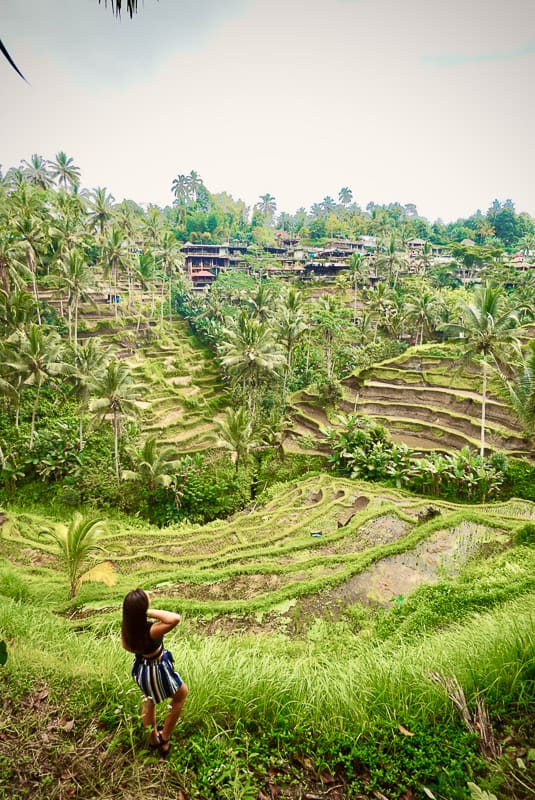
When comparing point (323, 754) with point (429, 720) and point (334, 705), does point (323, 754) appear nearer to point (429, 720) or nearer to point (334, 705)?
point (334, 705)

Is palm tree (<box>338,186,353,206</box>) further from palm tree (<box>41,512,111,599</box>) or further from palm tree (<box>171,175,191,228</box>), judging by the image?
palm tree (<box>41,512,111,599</box>)

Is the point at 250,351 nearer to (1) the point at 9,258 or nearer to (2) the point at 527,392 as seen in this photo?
(2) the point at 527,392

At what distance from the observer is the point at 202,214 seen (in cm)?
Result: 5394

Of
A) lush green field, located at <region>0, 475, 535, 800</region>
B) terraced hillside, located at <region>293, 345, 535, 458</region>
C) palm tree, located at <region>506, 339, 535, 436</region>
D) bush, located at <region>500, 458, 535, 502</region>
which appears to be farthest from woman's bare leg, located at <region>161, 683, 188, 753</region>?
terraced hillside, located at <region>293, 345, 535, 458</region>

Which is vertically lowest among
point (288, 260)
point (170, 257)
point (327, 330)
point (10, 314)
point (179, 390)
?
point (179, 390)

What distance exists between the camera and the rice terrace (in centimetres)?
255

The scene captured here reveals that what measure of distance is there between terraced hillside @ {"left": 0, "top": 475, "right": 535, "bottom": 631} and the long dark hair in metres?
4.86

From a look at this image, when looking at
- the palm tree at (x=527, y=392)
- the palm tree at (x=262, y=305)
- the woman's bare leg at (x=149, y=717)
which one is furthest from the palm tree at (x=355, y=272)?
the woman's bare leg at (x=149, y=717)

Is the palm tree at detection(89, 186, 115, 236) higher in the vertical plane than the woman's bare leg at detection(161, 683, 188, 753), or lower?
higher

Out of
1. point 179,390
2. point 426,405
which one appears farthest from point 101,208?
point 426,405

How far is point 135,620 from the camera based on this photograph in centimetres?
237

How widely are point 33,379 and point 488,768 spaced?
17414 millimetres

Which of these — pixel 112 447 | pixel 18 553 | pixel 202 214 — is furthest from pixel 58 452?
pixel 202 214

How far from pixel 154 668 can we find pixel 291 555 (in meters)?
7.37
